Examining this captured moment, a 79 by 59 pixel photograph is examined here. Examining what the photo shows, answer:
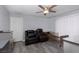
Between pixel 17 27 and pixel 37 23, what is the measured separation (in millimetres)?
356

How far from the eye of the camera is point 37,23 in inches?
56.6

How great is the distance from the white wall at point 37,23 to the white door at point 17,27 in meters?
0.12

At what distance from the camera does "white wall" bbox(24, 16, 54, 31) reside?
1410 millimetres

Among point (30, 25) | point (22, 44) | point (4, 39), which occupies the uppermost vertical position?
point (30, 25)

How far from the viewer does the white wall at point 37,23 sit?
4.63 ft

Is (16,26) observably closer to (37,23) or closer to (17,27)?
(17,27)

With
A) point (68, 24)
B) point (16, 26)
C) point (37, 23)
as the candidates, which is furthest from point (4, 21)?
point (68, 24)

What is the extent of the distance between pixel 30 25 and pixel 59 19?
56cm

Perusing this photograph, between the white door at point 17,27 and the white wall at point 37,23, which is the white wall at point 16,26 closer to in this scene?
the white door at point 17,27

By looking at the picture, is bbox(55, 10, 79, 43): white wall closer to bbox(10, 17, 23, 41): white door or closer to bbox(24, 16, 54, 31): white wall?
bbox(24, 16, 54, 31): white wall

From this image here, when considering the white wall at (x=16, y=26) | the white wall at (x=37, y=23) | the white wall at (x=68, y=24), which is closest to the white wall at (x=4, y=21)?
the white wall at (x=16, y=26)
